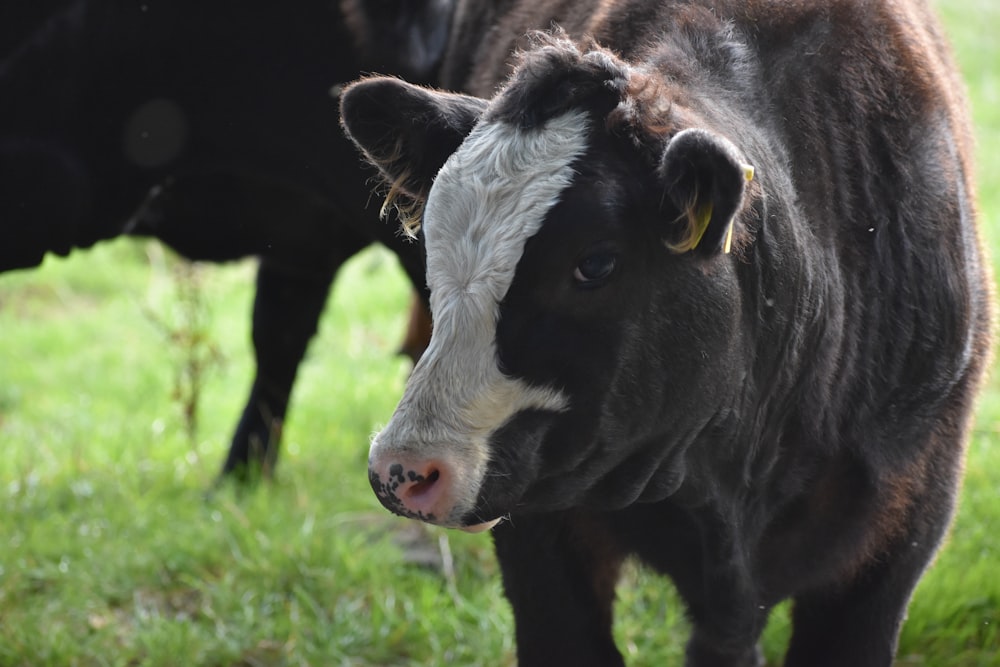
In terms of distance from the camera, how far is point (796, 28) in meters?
2.85

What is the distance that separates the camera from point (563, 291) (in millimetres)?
2246

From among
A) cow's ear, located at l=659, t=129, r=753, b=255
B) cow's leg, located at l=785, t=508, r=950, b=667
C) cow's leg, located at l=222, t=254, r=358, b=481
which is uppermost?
cow's ear, located at l=659, t=129, r=753, b=255

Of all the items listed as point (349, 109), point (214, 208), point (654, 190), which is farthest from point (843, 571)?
point (214, 208)

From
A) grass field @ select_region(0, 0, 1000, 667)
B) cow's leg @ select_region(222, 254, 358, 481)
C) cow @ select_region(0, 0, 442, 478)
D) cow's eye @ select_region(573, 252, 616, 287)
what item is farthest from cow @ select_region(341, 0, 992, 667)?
cow's leg @ select_region(222, 254, 358, 481)

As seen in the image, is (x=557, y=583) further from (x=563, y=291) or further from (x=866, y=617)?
(x=563, y=291)

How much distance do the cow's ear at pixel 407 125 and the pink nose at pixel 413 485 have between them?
2.08ft

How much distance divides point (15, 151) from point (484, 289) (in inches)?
86.1

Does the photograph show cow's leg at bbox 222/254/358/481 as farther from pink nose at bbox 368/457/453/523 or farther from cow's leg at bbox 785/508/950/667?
pink nose at bbox 368/457/453/523

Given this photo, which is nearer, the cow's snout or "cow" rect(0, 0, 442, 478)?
the cow's snout

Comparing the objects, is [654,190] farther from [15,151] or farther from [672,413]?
[15,151]

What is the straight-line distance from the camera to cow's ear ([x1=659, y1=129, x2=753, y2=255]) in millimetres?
2148

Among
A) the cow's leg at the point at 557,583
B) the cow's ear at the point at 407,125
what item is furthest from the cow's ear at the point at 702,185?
the cow's leg at the point at 557,583

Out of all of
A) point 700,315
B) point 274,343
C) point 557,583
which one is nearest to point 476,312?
point 700,315

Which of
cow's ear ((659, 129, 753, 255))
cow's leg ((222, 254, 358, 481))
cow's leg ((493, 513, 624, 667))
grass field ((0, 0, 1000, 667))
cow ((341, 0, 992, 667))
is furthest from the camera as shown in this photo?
cow's leg ((222, 254, 358, 481))
